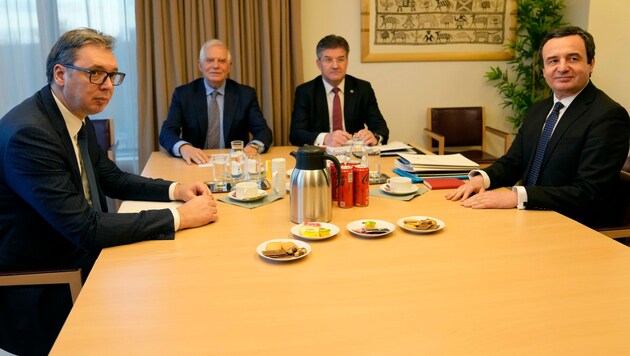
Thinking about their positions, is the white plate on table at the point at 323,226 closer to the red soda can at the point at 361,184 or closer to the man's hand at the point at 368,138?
the red soda can at the point at 361,184

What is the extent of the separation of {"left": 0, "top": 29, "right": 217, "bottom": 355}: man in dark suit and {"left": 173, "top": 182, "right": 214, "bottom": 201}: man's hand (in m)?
0.03

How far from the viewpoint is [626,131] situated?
6.94 feet

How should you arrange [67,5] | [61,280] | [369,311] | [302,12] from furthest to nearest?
[302,12]
[67,5]
[61,280]
[369,311]

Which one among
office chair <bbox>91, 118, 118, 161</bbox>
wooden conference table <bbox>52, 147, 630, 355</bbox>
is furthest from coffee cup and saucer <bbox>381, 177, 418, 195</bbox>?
office chair <bbox>91, 118, 118, 161</bbox>

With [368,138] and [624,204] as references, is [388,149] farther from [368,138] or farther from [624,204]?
[624,204]

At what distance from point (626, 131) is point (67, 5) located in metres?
3.60

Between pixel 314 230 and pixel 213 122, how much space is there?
200 centimetres

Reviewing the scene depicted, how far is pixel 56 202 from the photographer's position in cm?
163

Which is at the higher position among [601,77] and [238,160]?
[601,77]

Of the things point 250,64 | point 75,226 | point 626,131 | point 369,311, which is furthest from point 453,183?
point 250,64

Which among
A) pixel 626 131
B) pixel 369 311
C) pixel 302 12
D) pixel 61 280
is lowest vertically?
pixel 61 280

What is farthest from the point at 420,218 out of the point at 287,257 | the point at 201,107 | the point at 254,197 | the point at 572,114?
the point at 201,107

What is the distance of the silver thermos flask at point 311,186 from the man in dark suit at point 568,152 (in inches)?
22.5

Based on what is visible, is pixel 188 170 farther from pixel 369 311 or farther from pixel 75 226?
pixel 369 311
